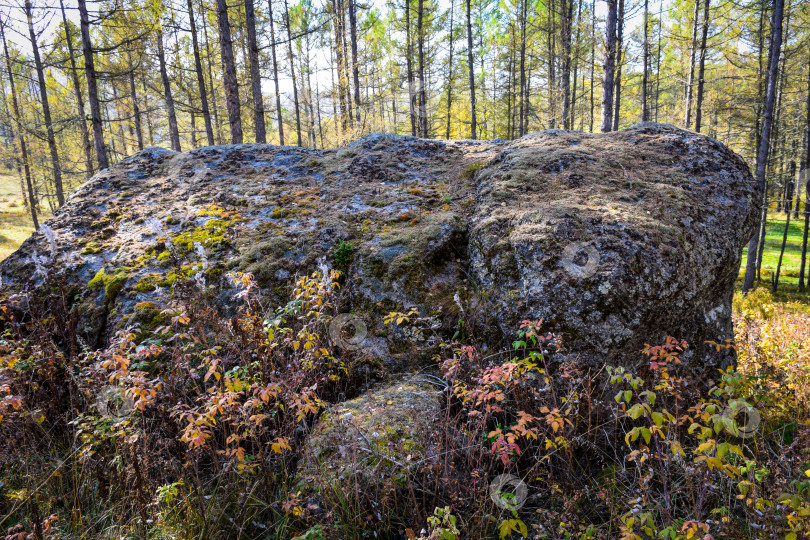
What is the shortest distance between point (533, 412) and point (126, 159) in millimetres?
6385

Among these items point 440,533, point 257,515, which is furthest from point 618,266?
point 257,515

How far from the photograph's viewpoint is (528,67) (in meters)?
23.1

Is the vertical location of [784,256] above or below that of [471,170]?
below

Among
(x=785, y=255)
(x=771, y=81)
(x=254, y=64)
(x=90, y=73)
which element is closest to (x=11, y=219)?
(x=90, y=73)

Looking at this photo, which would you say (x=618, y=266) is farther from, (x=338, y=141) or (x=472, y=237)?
(x=338, y=141)

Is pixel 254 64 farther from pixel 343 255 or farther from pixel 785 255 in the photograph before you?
pixel 785 255

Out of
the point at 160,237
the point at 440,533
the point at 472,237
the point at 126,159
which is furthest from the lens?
the point at 126,159
